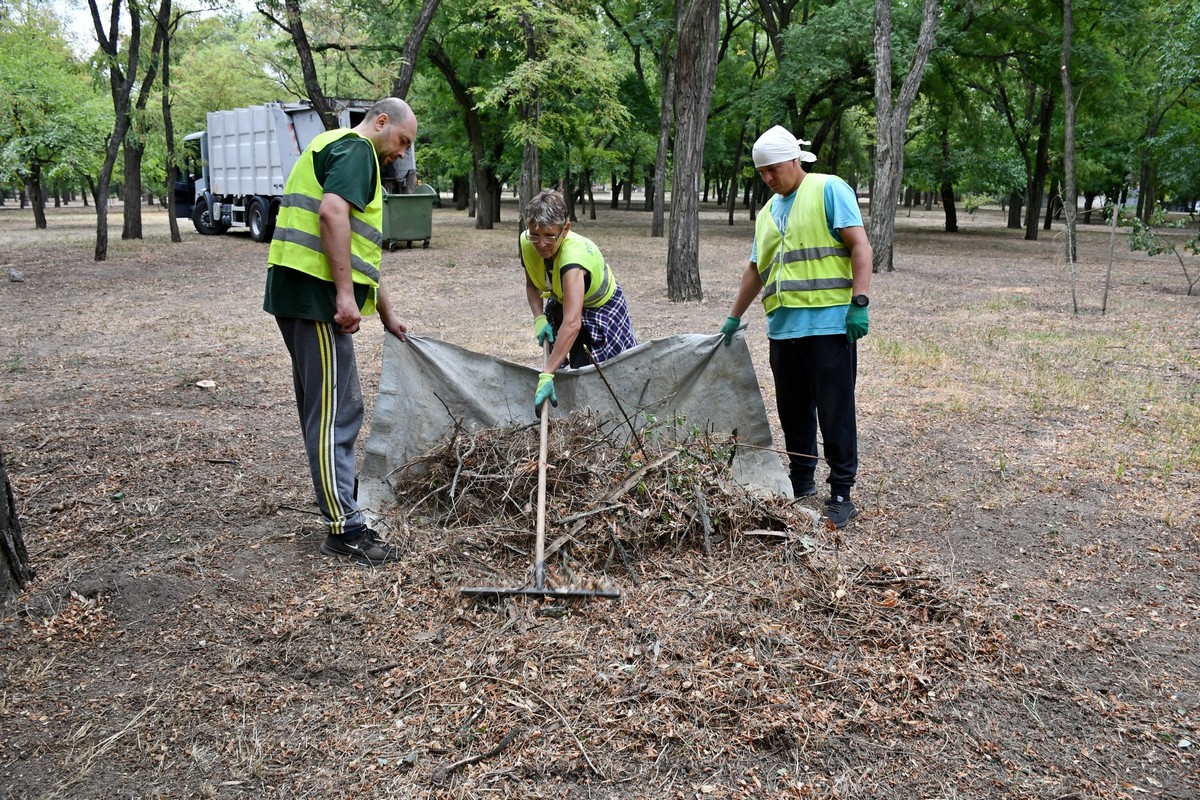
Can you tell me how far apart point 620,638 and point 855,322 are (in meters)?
1.70

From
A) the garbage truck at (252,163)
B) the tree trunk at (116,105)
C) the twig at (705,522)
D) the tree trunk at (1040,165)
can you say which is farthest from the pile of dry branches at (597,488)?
the tree trunk at (1040,165)

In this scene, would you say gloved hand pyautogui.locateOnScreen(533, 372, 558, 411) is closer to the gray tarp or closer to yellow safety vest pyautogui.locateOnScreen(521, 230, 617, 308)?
the gray tarp

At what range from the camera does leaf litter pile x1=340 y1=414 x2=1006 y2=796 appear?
2.31 metres

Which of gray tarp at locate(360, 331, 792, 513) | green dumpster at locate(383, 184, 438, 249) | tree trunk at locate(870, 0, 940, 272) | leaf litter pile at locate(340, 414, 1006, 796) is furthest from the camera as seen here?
green dumpster at locate(383, 184, 438, 249)

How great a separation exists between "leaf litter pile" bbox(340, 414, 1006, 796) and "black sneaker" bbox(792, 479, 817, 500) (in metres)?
0.45

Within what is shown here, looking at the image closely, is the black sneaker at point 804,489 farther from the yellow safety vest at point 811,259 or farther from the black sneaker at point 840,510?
the yellow safety vest at point 811,259

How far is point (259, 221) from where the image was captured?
62.9 feet

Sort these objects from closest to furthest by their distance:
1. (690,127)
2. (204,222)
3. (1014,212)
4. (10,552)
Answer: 1. (10,552)
2. (690,127)
3. (204,222)
4. (1014,212)

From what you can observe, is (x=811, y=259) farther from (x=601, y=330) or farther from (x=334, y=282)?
(x=334, y=282)

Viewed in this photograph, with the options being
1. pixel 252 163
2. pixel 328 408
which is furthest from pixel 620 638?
pixel 252 163

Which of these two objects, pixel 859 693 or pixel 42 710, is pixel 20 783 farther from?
pixel 859 693

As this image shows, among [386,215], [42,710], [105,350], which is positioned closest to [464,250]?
[386,215]

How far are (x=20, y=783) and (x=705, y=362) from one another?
302 cm

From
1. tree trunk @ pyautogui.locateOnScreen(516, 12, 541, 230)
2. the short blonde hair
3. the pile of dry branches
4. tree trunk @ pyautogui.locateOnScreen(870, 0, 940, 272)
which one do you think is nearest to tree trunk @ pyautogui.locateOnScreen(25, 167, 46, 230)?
tree trunk @ pyautogui.locateOnScreen(516, 12, 541, 230)
